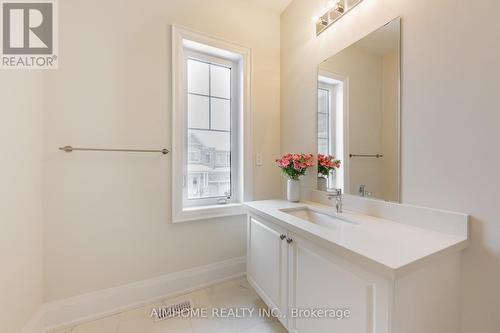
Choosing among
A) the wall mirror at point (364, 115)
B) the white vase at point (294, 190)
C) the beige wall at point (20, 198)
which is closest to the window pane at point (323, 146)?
the wall mirror at point (364, 115)

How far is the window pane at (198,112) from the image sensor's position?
1895 millimetres

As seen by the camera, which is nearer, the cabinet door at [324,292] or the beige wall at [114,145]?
the cabinet door at [324,292]

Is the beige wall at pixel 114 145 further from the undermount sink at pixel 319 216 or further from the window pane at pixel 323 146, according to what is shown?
the window pane at pixel 323 146

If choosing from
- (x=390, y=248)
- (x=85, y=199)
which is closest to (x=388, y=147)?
(x=390, y=248)

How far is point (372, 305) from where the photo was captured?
78 centimetres

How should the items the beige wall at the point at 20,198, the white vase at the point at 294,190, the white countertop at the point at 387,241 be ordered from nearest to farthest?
the white countertop at the point at 387,241 → the beige wall at the point at 20,198 → the white vase at the point at 294,190

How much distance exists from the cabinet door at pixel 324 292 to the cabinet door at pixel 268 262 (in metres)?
0.08

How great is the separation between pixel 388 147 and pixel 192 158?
148cm

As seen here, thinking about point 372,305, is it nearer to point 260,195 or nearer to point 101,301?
point 260,195

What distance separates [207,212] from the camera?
1849mm

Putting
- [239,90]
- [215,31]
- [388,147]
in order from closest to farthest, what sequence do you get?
1. [388,147]
2. [215,31]
3. [239,90]

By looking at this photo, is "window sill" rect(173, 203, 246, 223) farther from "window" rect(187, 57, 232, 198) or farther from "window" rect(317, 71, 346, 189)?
"window" rect(317, 71, 346, 189)

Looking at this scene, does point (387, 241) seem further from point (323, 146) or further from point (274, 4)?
point (274, 4)

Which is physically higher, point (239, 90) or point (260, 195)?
point (239, 90)
